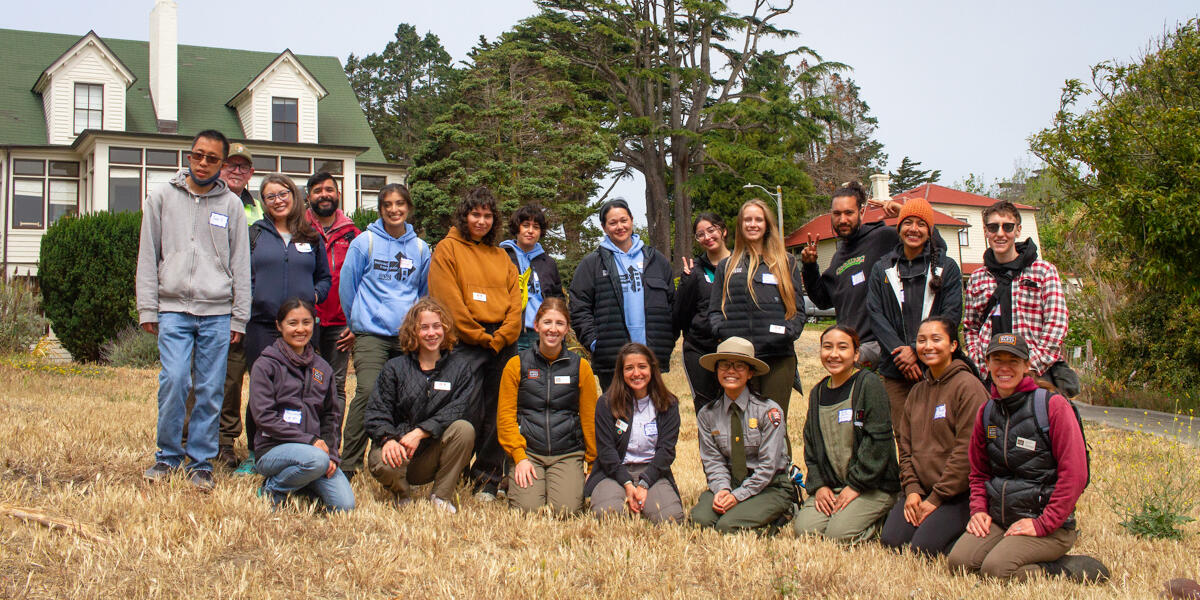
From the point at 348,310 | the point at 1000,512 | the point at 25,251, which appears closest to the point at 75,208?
the point at 25,251

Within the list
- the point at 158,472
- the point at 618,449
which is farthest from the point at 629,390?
the point at 158,472

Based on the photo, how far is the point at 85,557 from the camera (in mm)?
4246

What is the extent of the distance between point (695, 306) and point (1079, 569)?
3.23 meters

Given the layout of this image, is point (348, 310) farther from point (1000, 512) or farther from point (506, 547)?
point (1000, 512)

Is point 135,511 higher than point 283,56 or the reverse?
the reverse

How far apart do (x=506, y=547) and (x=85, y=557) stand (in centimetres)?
214

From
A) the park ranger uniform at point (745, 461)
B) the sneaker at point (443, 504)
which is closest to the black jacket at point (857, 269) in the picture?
the park ranger uniform at point (745, 461)

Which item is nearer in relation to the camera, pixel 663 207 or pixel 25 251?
pixel 25 251

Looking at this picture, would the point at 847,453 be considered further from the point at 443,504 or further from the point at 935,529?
the point at 443,504

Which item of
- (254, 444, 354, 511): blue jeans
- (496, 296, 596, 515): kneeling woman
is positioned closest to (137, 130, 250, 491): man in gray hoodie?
(254, 444, 354, 511): blue jeans

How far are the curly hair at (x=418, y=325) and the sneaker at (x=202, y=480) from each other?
58.3 inches

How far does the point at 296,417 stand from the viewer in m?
5.64

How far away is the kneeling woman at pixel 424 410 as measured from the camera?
603 cm

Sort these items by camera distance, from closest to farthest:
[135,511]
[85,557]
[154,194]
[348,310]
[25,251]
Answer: [85,557], [135,511], [154,194], [348,310], [25,251]
